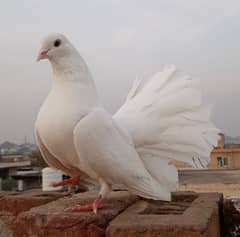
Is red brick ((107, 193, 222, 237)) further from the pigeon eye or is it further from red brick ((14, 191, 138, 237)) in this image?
the pigeon eye

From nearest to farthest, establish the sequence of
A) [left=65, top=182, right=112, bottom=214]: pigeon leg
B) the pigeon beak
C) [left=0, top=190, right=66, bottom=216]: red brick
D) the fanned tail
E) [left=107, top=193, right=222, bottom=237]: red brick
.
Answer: [left=107, top=193, right=222, bottom=237]: red brick → [left=65, top=182, right=112, bottom=214]: pigeon leg → the pigeon beak → the fanned tail → [left=0, top=190, right=66, bottom=216]: red brick

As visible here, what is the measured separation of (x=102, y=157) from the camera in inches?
105

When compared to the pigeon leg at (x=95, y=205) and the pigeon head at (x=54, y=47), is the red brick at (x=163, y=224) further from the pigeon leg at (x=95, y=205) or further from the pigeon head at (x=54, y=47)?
the pigeon head at (x=54, y=47)

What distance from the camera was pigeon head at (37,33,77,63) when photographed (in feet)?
9.27

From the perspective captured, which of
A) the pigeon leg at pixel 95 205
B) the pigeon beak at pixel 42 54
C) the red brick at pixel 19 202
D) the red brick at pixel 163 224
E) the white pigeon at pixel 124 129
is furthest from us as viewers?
the red brick at pixel 19 202

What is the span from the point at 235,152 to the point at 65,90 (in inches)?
539

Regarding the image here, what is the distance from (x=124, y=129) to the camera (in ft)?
9.92

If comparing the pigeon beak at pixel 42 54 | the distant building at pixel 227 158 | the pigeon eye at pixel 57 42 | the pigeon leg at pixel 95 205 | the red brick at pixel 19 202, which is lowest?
the distant building at pixel 227 158

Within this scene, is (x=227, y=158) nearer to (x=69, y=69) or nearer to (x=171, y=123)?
(x=171, y=123)

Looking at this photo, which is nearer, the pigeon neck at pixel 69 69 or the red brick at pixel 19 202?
the pigeon neck at pixel 69 69

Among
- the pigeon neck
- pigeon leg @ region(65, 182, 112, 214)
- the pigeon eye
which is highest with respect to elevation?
the pigeon eye

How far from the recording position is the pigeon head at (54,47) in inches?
111

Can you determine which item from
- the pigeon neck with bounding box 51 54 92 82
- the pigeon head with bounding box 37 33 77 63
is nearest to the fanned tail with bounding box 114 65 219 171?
the pigeon neck with bounding box 51 54 92 82

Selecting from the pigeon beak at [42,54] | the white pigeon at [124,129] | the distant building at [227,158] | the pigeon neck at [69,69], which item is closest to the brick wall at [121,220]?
the white pigeon at [124,129]
